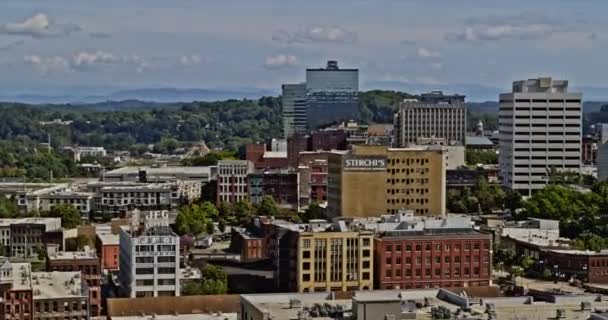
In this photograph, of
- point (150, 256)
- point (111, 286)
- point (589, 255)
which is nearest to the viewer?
point (150, 256)

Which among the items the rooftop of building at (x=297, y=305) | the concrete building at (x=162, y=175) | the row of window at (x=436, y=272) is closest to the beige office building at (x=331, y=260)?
the row of window at (x=436, y=272)

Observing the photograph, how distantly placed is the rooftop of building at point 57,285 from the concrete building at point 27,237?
30.3 m

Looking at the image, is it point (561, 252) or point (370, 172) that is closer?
point (561, 252)

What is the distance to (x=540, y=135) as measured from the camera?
128625mm

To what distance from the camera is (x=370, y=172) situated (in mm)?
92750

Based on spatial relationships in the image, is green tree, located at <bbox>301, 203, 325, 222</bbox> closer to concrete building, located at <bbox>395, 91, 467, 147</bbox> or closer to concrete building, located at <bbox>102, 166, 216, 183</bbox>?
concrete building, located at <bbox>102, 166, 216, 183</bbox>

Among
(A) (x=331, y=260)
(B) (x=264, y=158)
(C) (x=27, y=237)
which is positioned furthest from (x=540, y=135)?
(A) (x=331, y=260)

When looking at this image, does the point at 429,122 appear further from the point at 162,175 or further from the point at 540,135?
the point at 540,135

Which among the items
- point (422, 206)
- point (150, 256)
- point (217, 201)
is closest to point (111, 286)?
point (150, 256)

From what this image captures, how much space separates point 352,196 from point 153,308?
97.4ft

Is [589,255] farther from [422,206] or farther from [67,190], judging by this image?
[67,190]

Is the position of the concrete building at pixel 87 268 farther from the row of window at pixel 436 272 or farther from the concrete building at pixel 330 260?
the row of window at pixel 436 272

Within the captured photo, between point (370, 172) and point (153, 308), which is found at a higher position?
point (370, 172)

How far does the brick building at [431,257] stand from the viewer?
232 feet
